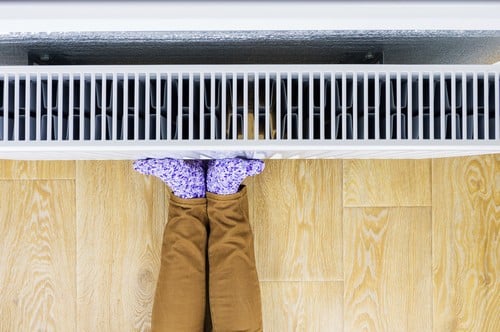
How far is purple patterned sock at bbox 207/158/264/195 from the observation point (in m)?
0.99

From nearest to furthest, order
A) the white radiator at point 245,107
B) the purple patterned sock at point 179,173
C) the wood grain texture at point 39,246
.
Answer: the white radiator at point 245,107, the purple patterned sock at point 179,173, the wood grain texture at point 39,246

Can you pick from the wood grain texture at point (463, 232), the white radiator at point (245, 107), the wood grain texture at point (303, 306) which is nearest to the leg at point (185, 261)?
the wood grain texture at point (303, 306)

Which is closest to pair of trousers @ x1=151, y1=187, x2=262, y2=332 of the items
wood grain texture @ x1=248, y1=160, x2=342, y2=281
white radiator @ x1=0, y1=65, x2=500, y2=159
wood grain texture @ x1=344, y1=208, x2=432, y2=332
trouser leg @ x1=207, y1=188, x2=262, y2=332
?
trouser leg @ x1=207, y1=188, x2=262, y2=332

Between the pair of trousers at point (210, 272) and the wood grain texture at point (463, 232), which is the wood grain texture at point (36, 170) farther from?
the wood grain texture at point (463, 232)

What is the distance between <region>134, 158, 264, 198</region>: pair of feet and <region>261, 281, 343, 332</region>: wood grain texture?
0.33 m

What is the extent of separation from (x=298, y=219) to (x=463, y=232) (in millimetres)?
431

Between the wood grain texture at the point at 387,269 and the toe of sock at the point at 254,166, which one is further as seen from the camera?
the wood grain texture at the point at 387,269

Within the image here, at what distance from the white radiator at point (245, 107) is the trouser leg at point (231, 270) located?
0.42m

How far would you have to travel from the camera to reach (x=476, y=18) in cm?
56

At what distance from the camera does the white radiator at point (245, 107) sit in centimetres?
65

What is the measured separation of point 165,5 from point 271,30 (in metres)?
0.15

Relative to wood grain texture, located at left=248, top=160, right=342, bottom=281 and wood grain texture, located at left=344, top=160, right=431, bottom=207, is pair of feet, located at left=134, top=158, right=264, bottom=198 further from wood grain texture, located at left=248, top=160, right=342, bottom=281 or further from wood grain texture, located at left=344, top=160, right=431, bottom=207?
wood grain texture, located at left=344, top=160, right=431, bottom=207

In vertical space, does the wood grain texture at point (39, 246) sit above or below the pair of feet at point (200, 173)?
below

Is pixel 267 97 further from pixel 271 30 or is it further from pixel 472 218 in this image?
pixel 472 218
